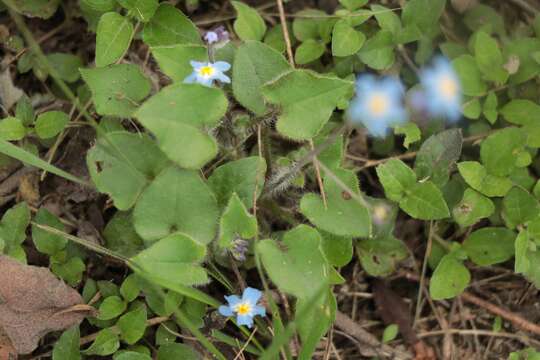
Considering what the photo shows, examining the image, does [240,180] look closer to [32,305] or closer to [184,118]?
[184,118]

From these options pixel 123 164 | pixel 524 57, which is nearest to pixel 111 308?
pixel 123 164

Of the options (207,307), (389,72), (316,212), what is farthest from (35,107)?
(389,72)

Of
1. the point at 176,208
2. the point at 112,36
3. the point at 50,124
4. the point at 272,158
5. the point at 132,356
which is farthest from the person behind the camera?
the point at 272,158

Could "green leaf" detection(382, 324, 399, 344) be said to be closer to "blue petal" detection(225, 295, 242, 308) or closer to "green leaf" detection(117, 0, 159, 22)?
"blue petal" detection(225, 295, 242, 308)

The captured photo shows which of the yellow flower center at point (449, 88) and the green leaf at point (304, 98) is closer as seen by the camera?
the green leaf at point (304, 98)

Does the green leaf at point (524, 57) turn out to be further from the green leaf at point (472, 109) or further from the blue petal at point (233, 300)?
the blue petal at point (233, 300)

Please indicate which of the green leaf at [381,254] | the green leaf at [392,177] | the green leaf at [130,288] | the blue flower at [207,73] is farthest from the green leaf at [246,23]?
the green leaf at [130,288]

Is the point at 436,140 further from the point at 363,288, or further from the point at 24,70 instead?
the point at 24,70
